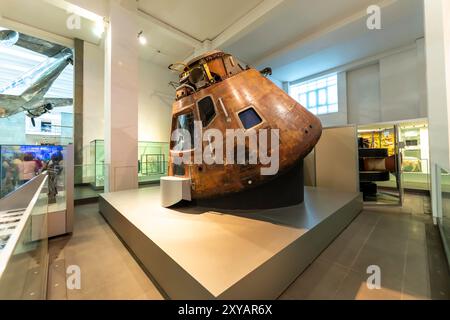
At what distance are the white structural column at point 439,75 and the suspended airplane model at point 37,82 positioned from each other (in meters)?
9.80

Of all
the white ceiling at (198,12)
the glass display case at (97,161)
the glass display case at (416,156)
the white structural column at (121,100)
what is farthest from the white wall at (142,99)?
the glass display case at (416,156)

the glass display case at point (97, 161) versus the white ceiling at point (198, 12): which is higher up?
the white ceiling at point (198, 12)

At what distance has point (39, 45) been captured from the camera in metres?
6.43

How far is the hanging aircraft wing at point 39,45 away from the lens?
6.12 meters

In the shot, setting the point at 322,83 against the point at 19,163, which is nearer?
the point at 19,163

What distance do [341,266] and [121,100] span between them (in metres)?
5.93

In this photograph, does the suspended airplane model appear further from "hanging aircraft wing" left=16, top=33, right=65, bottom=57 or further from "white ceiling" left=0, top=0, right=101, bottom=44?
"white ceiling" left=0, top=0, right=101, bottom=44

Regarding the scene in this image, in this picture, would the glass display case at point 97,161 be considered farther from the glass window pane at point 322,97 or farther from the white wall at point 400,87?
the white wall at point 400,87

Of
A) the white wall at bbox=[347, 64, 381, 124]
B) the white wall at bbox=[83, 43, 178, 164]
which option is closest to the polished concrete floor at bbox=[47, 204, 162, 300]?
the white wall at bbox=[83, 43, 178, 164]

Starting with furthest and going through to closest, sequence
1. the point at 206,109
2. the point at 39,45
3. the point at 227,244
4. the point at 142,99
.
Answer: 1. the point at 142,99
2. the point at 39,45
3. the point at 206,109
4. the point at 227,244

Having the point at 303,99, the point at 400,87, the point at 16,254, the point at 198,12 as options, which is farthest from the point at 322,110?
the point at 16,254

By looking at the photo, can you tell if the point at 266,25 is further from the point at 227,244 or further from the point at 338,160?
the point at 227,244

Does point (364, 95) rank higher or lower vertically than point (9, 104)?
higher

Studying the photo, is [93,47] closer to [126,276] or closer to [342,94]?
[126,276]
